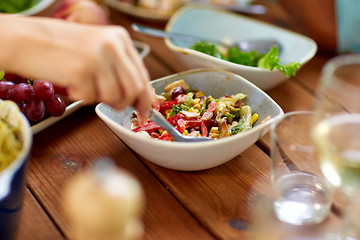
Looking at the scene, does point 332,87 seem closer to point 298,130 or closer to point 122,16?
point 298,130

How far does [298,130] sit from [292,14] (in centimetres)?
89

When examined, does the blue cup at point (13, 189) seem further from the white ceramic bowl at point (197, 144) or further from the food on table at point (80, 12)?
the food on table at point (80, 12)

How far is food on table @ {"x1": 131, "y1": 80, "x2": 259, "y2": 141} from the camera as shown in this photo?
105 cm

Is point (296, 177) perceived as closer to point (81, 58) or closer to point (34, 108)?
point (81, 58)

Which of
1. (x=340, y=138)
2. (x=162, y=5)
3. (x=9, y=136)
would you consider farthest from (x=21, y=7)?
(x=340, y=138)

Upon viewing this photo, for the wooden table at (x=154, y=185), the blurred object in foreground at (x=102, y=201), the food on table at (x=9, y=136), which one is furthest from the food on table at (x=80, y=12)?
the blurred object in foreground at (x=102, y=201)

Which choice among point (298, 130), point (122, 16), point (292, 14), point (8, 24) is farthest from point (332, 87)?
point (122, 16)

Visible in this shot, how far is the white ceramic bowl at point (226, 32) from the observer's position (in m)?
1.32

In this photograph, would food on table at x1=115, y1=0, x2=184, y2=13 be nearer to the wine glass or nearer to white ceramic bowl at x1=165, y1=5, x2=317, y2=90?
white ceramic bowl at x1=165, y1=5, x2=317, y2=90

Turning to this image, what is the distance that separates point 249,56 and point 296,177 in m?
0.51

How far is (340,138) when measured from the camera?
0.74 m

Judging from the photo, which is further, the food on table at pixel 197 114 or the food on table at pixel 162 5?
the food on table at pixel 162 5

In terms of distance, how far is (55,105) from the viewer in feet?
3.63

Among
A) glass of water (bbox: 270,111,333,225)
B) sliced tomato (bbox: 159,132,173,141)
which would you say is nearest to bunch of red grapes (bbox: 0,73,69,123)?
sliced tomato (bbox: 159,132,173,141)
